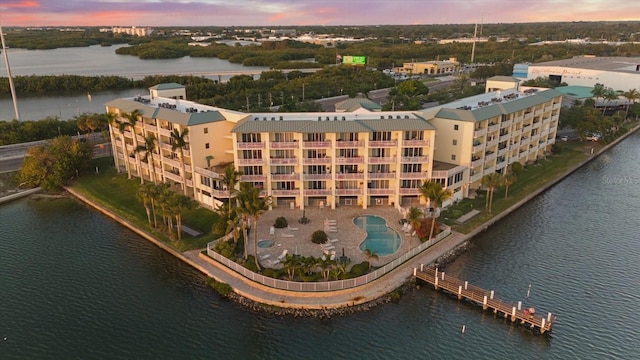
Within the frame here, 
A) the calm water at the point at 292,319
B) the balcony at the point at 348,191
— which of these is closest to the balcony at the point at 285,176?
the balcony at the point at 348,191

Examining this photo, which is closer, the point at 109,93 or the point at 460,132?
the point at 460,132

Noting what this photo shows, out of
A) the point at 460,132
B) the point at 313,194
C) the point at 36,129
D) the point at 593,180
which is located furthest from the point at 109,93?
the point at 593,180

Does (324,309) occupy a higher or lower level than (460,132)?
lower

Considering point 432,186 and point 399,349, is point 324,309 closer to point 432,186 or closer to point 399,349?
point 399,349

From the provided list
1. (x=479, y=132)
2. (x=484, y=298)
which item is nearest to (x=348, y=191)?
(x=479, y=132)

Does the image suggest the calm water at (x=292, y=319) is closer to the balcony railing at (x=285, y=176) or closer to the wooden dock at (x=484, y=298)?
the wooden dock at (x=484, y=298)

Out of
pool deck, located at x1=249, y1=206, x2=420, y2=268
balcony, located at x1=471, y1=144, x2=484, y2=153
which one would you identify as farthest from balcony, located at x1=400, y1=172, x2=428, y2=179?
balcony, located at x1=471, y1=144, x2=484, y2=153

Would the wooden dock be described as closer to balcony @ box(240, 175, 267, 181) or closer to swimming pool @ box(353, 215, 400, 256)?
swimming pool @ box(353, 215, 400, 256)
